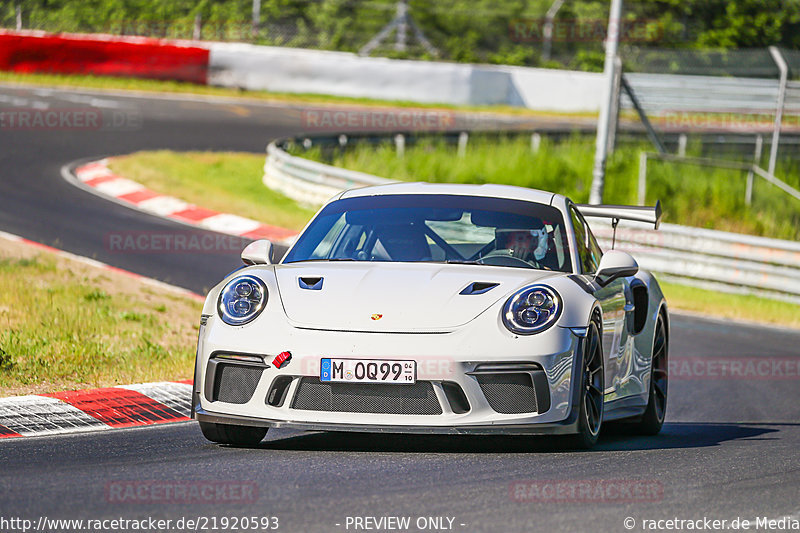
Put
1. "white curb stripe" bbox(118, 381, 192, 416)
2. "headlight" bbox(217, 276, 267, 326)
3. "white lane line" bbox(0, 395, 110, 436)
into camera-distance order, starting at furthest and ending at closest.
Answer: "white curb stripe" bbox(118, 381, 192, 416), "white lane line" bbox(0, 395, 110, 436), "headlight" bbox(217, 276, 267, 326)

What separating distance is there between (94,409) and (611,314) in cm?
277

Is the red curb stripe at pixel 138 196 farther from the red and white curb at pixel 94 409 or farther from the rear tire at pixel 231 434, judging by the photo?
the rear tire at pixel 231 434

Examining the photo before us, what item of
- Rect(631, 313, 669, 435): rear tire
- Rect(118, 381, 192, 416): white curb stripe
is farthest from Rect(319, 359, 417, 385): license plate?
Rect(631, 313, 669, 435): rear tire

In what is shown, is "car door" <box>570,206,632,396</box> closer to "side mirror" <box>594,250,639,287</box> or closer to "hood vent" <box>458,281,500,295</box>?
"side mirror" <box>594,250,639,287</box>

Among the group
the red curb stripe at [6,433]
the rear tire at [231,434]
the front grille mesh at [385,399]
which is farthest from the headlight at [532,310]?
the red curb stripe at [6,433]

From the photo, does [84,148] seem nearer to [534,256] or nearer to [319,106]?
[319,106]

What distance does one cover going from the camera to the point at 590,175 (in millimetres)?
23438

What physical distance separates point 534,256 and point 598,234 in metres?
10.9

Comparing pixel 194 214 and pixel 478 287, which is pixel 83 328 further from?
pixel 194 214

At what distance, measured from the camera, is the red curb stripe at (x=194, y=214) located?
18.0m

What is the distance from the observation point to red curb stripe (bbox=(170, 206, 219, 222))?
18.0m

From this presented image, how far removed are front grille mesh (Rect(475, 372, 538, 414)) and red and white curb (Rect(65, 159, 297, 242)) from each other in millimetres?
11299

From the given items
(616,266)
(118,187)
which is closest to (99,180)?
(118,187)

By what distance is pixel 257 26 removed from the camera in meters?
37.0
